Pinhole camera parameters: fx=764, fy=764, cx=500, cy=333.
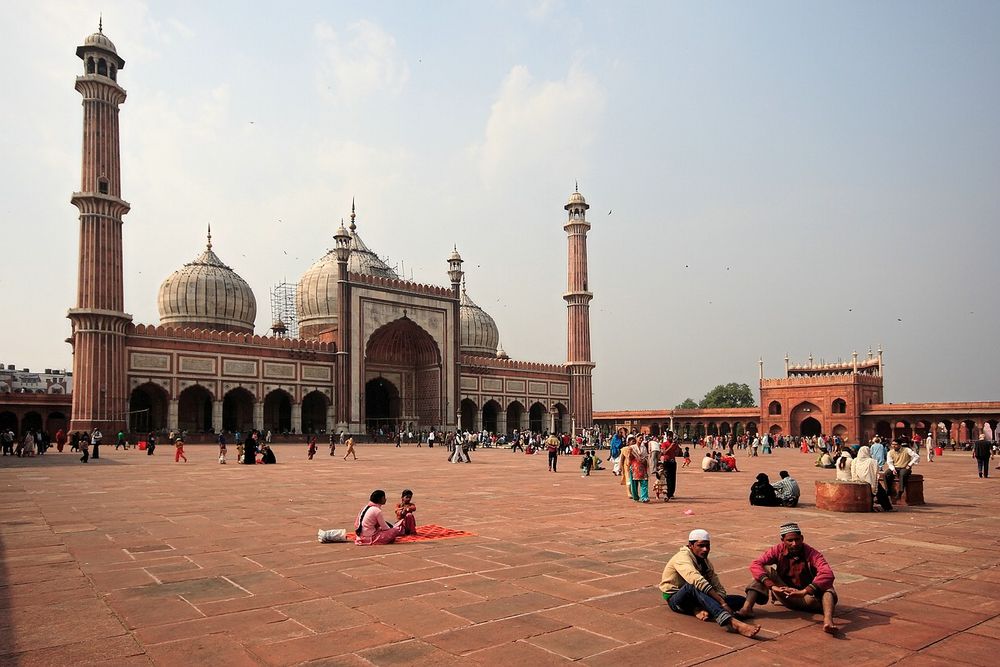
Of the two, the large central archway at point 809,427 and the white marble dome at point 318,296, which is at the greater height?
the white marble dome at point 318,296

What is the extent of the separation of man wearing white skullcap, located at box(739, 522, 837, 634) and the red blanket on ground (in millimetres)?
3375

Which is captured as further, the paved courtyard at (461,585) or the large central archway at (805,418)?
the large central archway at (805,418)

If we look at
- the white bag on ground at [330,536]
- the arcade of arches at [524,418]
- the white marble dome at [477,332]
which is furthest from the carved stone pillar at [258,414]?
the white bag on ground at [330,536]

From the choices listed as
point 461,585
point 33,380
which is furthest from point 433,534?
point 33,380

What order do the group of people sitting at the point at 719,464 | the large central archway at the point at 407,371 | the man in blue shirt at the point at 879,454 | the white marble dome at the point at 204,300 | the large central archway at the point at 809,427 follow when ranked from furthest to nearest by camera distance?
the large central archway at the point at 809,427
the large central archway at the point at 407,371
the white marble dome at the point at 204,300
the group of people sitting at the point at 719,464
the man in blue shirt at the point at 879,454

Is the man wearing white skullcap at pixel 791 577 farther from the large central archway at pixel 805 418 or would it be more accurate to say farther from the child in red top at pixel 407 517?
the large central archway at pixel 805 418

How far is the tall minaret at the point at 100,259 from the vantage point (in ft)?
96.4

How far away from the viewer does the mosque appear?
30.3 metres

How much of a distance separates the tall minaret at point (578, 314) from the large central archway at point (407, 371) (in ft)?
31.6

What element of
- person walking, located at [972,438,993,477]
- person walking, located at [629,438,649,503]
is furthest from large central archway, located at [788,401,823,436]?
person walking, located at [629,438,649,503]

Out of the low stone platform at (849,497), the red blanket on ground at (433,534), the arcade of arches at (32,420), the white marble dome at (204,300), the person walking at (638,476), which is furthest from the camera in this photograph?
the white marble dome at (204,300)

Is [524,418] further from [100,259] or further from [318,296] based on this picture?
[100,259]

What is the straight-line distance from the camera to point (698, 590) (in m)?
4.39

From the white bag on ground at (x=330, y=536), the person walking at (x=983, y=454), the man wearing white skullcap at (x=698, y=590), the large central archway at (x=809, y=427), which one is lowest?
the large central archway at (x=809, y=427)
